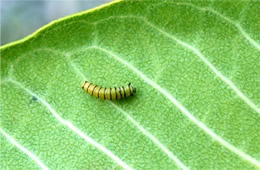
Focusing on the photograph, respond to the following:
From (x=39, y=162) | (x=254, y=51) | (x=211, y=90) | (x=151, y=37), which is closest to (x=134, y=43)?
(x=151, y=37)

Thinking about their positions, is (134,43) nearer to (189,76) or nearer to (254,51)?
(189,76)

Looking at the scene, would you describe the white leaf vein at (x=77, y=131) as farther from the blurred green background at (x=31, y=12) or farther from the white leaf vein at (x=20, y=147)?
the blurred green background at (x=31, y=12)

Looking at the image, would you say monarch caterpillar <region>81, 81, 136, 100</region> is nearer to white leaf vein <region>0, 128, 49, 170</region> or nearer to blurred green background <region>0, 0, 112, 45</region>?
white leaf vein <region>0, 128, 49, 170</region>

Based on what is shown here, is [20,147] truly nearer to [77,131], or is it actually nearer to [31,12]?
[77,131]

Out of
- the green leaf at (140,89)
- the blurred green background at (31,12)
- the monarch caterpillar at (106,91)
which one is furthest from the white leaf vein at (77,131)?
the blurred green background at (31,12)

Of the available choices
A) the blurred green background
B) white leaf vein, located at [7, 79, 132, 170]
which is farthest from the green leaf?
the blurred green background
